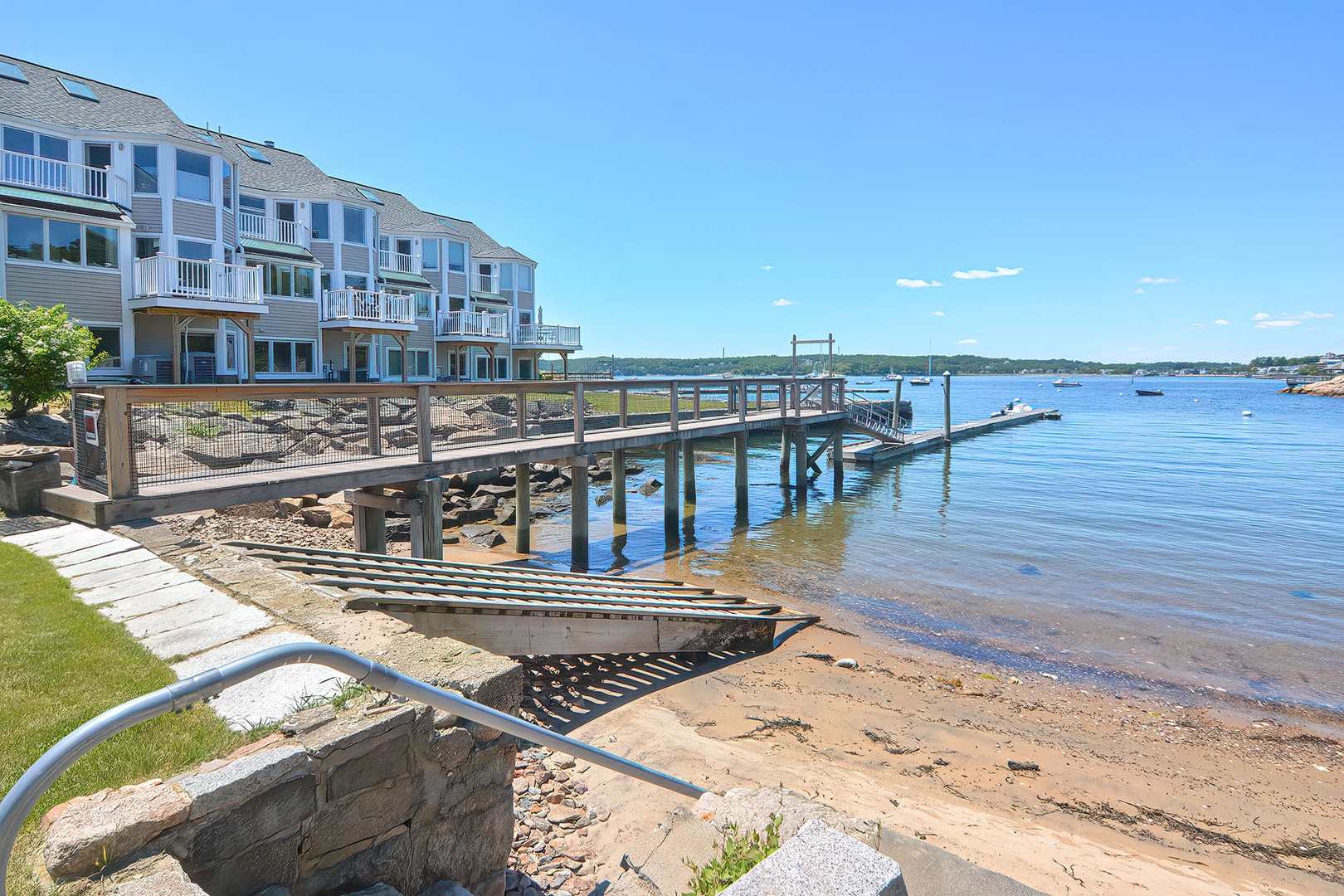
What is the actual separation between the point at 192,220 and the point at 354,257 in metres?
8.68

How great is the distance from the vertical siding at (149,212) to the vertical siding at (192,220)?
348mm

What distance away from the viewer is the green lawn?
3135mm

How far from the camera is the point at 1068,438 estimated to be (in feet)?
158

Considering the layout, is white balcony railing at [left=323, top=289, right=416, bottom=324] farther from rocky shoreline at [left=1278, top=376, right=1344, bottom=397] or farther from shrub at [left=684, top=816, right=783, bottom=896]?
rocky shoreline at [left=1278, top=376, right=1344, bottom=397]

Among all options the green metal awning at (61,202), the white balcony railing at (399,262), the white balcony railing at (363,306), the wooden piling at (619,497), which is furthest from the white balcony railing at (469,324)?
the wooden piling at (619,497)

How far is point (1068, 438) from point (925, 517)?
107 feet

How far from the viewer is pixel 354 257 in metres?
33.4

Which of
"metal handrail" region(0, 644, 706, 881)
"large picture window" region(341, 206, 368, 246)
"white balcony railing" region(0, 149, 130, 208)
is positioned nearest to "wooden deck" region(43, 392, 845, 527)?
"metal handrail" region(0, 644, 706, 881)

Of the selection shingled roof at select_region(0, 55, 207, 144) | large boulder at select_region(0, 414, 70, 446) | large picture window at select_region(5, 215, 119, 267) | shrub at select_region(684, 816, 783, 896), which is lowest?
shrub at select_region(684, 816, 783, 896)

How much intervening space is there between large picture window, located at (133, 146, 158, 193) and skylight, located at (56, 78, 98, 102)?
340 cm

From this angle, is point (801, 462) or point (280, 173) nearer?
point (801, 462)

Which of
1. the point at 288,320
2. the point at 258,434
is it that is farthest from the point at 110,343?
the point at 258,434

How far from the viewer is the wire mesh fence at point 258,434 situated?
780 centimetres

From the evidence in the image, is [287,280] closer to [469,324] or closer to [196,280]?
[196,280]
